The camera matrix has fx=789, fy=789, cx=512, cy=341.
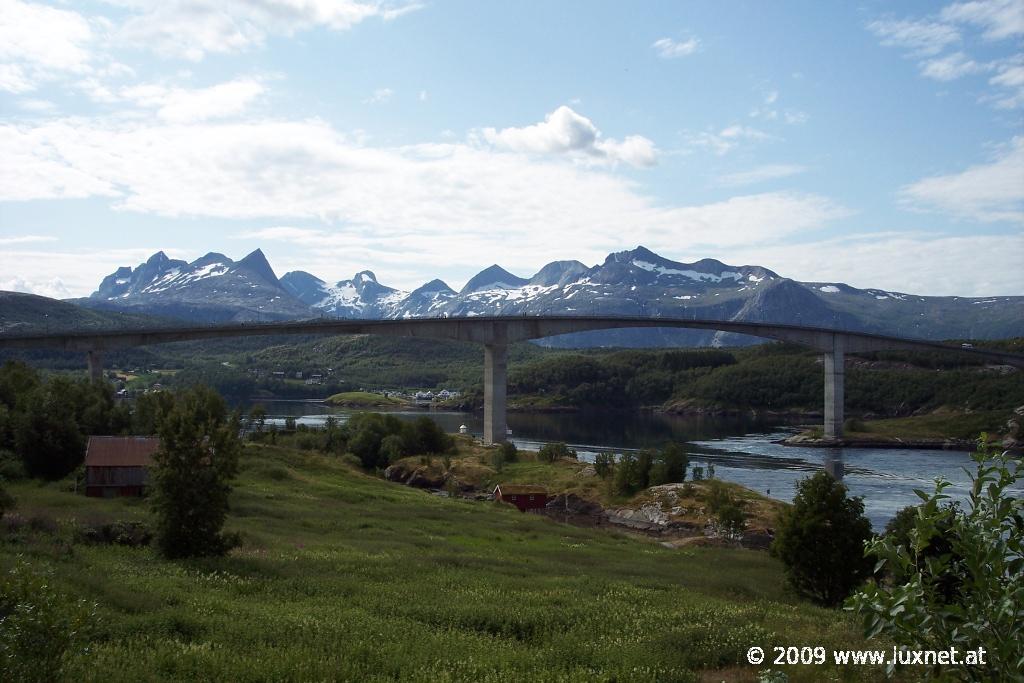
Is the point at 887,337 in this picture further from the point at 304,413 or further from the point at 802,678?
the point at 802,678

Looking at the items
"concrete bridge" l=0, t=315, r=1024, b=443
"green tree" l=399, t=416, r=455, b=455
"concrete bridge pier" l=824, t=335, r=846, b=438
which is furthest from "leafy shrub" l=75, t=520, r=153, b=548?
"concrete bridge pier" l=824, t=335, r=846, b=438

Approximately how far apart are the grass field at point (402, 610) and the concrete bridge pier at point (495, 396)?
5341cm

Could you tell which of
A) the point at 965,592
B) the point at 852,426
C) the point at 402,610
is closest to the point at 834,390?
the point at 852,426

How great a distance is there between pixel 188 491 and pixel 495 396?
214 ft

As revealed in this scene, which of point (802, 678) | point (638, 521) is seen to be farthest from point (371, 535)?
point (638, 521)

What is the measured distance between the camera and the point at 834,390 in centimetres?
10825

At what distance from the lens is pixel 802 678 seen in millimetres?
13047

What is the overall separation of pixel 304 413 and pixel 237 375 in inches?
2615

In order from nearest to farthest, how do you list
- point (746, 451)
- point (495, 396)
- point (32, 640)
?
1. point (32, 640)
2. point (495, 396)
3. point (746, 451)

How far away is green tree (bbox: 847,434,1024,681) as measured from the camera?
4.93 metres

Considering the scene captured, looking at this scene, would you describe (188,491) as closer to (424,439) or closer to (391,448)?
(391,448)

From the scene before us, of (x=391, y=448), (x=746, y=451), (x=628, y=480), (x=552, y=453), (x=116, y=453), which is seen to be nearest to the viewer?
(x=116, y=453)

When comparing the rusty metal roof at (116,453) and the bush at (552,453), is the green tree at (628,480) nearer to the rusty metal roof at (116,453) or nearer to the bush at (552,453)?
the bush at (552,453)

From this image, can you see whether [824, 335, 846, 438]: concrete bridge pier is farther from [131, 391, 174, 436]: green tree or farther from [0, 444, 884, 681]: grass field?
[131, 391, 174, 436]: green tree
